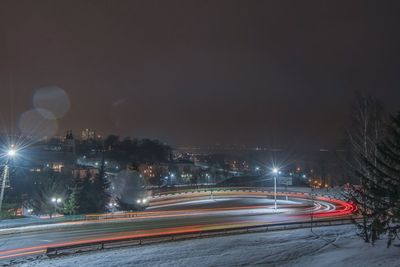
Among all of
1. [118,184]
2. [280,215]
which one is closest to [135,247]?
[280,215]

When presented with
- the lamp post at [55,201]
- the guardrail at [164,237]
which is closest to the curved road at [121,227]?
the guardrail at [164,237]

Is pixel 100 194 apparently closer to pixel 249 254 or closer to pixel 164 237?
pixel 164 237

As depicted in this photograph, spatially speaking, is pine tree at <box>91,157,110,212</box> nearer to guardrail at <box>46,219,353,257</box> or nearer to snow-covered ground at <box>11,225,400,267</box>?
guardrail at <box>46,219,353,257</box>

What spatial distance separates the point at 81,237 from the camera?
3225 cm

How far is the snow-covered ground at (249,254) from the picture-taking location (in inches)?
928

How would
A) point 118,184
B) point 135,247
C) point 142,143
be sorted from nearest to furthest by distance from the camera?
1. point 135,247
2. point 118,184
3. point 142,143

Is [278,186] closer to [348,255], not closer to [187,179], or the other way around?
[187,179]

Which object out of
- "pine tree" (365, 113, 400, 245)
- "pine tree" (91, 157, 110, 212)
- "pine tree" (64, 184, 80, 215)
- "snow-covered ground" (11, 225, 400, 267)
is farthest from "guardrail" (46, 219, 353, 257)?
"pine tree" (91, 157, 110, 212)

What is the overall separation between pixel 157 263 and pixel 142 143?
451ft

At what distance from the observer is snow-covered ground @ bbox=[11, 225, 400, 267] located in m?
23.6

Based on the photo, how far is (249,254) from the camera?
2616 cm

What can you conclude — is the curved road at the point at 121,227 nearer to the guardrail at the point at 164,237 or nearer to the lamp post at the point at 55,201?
the guardrail at the point at 164,237

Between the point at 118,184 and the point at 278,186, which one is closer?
the point at 118,184

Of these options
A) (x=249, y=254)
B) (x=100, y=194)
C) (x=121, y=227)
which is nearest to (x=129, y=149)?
(x=100, y=194)
